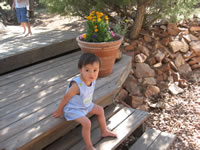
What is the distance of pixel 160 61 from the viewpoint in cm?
519

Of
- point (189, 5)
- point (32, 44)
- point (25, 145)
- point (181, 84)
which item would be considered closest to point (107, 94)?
point (25, 145)

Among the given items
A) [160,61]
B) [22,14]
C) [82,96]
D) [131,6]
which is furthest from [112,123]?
[22,14]

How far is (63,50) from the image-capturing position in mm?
4082

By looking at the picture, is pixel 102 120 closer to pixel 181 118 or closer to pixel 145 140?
pixel 145 140

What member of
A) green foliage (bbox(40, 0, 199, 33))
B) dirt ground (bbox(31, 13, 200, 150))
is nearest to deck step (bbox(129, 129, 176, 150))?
dirt ground (bbox(31, 13, 200, 150))

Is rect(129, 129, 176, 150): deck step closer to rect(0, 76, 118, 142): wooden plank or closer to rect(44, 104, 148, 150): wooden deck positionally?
rect(44, 104, 148, 150): wooden deck

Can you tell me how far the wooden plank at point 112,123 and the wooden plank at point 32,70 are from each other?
1372mm

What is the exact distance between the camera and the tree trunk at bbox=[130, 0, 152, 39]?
476 cm

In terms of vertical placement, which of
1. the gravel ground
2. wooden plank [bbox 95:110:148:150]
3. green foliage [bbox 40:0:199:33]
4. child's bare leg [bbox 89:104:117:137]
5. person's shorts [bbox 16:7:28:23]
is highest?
green foliage [bbox 40:0:199:33]

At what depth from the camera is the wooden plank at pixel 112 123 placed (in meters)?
2.23

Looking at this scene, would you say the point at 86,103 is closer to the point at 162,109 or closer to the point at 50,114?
the point at 50,114

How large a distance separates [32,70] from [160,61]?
118 inches

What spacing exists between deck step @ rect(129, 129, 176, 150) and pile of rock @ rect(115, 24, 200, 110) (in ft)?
4.84

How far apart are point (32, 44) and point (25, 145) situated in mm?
2473
